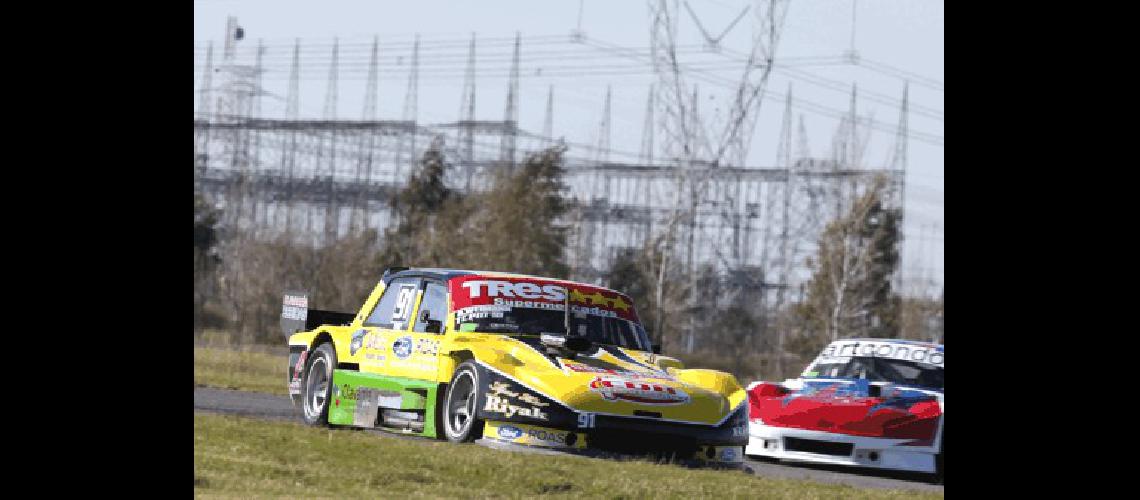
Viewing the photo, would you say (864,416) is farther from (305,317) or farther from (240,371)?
(240,371)

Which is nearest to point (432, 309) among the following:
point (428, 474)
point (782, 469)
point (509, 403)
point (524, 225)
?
point (509, 403)

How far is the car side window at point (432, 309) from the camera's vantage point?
12.3 metres

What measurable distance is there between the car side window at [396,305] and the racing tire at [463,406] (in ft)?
4.37

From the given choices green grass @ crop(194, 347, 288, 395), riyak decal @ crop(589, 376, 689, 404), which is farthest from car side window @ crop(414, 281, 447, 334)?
green grass @ crop(194, 347, 288, 395)

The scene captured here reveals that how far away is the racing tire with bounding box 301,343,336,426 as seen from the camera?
1330 cm

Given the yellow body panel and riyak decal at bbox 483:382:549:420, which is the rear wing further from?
riyak decal at bbox 483:382:549:420

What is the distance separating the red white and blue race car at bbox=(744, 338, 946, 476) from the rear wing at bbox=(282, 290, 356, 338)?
3881 mm

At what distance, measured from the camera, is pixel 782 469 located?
46.2 ft

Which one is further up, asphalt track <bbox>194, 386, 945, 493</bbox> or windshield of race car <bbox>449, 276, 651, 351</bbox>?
windshield of race car <bbox>449, 276, 651, 351</bbox>

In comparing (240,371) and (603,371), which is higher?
(603,371)

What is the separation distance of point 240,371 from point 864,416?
14459 millimetres
